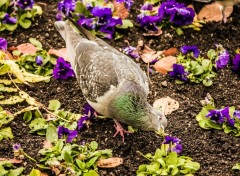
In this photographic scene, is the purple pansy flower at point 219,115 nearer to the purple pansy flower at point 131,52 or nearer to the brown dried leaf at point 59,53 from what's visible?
the purple pansy flower at point 131,52

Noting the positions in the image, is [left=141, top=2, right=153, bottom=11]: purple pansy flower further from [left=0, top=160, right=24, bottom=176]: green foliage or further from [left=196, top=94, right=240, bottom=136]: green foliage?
[left=0, top=160, right=24, bottom=176]: green foliage

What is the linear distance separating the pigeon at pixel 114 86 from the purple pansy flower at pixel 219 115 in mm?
479

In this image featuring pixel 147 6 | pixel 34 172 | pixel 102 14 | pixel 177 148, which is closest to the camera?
pixel 34 172

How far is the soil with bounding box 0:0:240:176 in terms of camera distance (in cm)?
501

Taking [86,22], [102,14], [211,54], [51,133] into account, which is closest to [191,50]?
[211,54]

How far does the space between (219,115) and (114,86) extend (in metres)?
0.91

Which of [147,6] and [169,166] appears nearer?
[169,166]

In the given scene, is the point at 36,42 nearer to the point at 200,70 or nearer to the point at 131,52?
the point at 131,52

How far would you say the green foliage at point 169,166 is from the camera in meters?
4.74

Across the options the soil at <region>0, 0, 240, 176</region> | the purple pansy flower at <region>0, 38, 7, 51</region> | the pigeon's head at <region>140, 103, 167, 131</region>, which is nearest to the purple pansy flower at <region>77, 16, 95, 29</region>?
the soil at <region>0, 0, 240, 176</region>

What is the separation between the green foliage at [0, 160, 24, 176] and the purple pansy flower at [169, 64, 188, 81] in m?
1.70

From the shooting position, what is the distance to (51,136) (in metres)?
5.09

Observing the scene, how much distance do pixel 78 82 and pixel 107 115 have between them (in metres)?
0.45

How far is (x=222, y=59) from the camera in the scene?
5.77 m
